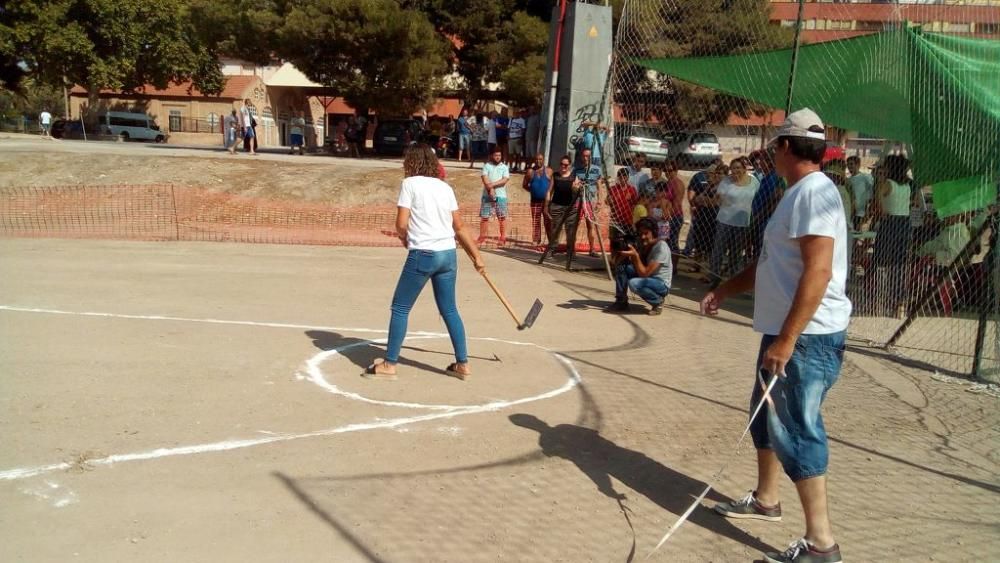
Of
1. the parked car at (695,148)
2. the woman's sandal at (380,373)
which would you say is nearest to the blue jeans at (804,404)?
the woman's sandal at (380,373)

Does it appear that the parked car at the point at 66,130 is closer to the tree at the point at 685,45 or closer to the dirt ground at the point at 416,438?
the dirt ground at the point at 416,438

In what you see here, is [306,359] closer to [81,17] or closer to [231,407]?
[231,407]

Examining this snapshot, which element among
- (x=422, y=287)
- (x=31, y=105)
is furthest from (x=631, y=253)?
(x=31, y=105)

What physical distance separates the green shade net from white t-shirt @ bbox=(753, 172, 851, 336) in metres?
5.07

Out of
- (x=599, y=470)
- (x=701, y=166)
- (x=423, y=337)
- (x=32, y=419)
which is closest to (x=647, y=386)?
(x=599, y=470)

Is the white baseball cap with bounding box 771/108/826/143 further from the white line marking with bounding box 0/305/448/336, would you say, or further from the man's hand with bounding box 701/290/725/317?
the white line marking with bounding box 0/305/448/336

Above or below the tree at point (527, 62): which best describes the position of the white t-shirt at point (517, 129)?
below

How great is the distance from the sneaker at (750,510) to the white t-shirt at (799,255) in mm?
1024

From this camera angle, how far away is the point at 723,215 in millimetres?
11062

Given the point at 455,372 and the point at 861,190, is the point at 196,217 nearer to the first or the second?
the point at 455,372

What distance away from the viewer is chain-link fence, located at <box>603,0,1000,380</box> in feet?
26.9

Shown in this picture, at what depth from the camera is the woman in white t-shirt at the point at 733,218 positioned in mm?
10906

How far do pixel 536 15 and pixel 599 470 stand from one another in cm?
2712

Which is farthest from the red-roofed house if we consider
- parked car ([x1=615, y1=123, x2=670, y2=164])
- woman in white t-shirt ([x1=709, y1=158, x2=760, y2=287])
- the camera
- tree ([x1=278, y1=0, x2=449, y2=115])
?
woman in white t-shirt ([x1=709, y1=158, x2=760, y2=287])
